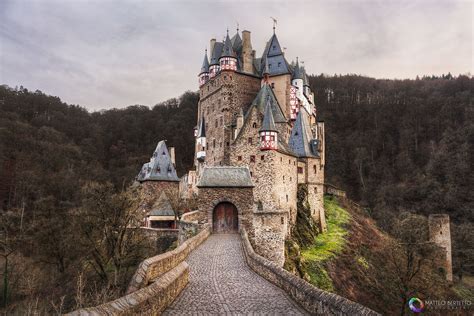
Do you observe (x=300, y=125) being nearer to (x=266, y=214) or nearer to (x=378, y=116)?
(x=266, y=214)

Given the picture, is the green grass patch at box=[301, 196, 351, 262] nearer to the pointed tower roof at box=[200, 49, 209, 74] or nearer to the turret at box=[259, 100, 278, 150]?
the turret at box=[259, 100, 278, 150]

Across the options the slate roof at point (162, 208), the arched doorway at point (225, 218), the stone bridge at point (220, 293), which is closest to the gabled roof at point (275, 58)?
the slate roof at point (162, 208)

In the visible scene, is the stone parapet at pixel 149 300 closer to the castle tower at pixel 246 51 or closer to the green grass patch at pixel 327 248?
the green grass patch at pixel 327 248

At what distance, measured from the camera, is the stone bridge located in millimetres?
6752

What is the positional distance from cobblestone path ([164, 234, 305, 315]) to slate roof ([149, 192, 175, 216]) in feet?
60.7

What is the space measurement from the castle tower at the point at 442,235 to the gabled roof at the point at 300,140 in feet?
49.3

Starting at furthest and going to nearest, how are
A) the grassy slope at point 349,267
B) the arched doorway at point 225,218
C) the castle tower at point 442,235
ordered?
the castle tower at point 442,235, the grassy slope at point 349,267, the arched doorway at point 225,218

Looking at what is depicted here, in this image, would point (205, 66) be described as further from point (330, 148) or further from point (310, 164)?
point (330, 148)

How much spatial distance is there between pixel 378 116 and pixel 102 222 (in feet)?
242

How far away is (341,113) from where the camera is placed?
85.9 metres

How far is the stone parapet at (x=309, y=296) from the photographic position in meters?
6.75

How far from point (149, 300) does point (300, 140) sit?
29109mm

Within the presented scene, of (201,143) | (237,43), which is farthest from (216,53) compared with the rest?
(201,143)

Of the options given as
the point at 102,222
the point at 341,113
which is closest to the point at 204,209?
the point at 102,222
